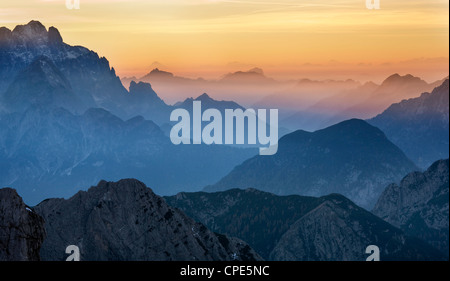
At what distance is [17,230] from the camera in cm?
15912

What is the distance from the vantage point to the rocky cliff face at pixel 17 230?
516ft

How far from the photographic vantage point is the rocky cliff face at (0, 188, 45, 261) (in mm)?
157250
